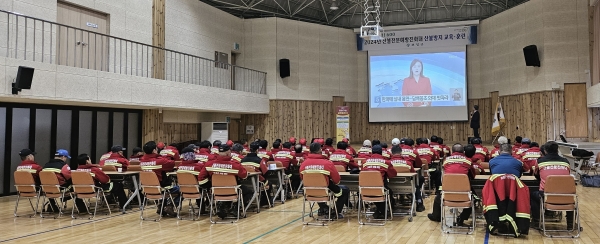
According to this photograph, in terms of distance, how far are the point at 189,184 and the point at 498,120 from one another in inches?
682

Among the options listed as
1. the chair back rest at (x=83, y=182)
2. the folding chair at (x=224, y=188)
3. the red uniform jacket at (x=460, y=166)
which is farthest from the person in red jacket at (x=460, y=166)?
the chair back rest at (x=83, y=182)

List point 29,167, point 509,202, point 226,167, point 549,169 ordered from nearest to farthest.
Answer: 1. point 509,202
2. point 549,169
3. point 226,167
4. point 29,167

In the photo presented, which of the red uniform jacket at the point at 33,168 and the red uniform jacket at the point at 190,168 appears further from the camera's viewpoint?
the red uniform jacket at the point at 33,168

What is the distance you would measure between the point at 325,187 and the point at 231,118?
15.6 meters

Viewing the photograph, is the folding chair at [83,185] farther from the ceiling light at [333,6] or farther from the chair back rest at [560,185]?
the ceiling light at [333,6]

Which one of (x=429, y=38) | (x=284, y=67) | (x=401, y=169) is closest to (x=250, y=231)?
(x=401, y=169)

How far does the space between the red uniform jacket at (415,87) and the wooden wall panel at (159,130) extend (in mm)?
11423

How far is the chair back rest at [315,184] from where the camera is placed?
326 inches

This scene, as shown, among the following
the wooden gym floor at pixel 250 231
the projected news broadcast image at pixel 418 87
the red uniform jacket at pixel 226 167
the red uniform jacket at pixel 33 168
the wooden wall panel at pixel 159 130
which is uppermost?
the projected news broadcast image at pixel 418 87

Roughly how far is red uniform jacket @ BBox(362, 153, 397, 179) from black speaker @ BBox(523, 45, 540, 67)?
46.9 feet

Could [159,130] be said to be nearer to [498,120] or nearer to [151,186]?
[151,186]

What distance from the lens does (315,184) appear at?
8.34m

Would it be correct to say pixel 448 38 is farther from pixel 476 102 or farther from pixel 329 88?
pixel 329 88

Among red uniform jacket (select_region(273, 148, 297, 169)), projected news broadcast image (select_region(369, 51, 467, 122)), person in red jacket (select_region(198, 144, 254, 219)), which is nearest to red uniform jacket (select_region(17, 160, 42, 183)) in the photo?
person in red jacket (select_region(198, 144, 254, 219))
